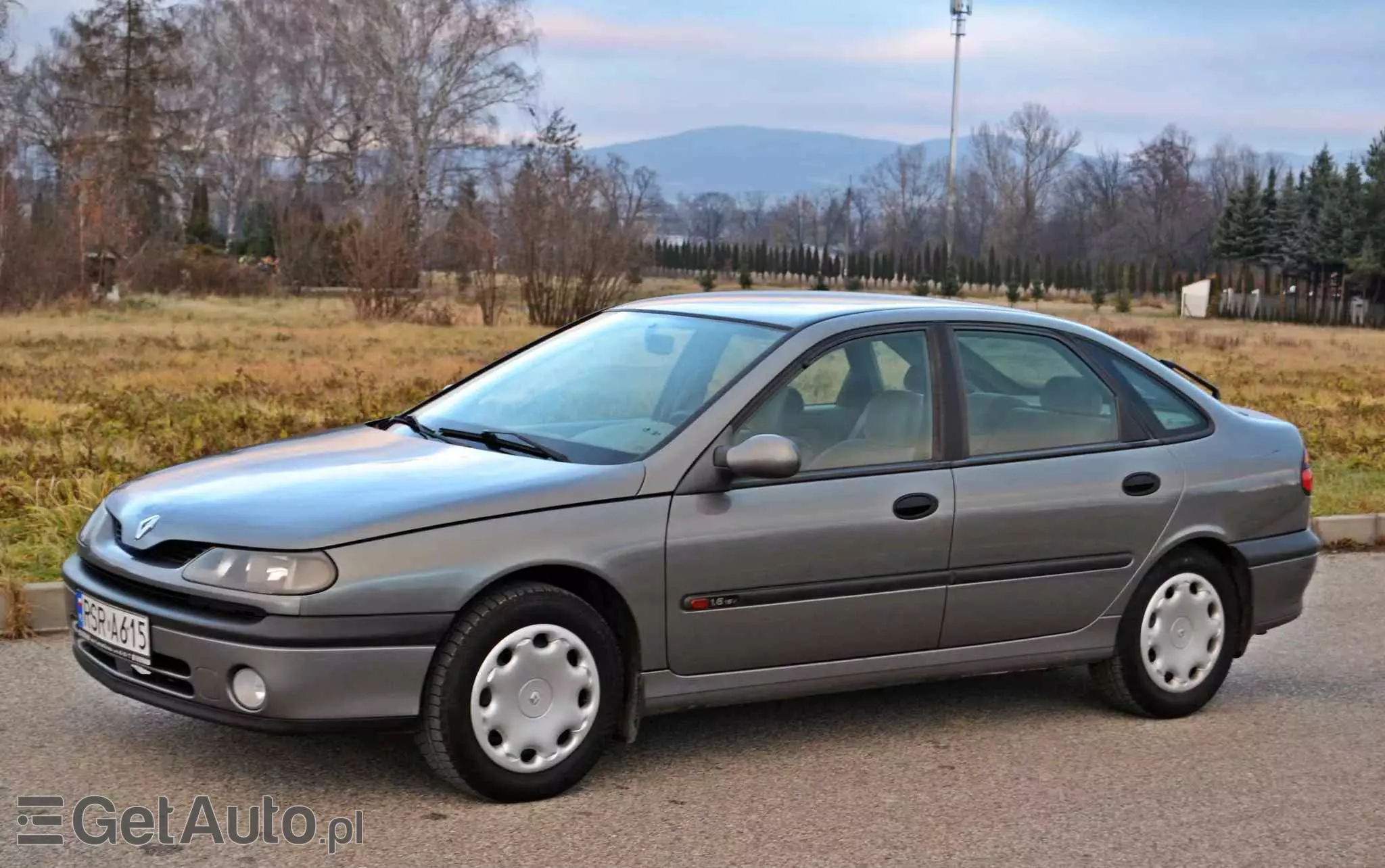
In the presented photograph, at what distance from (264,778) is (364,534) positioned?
0.95 meters

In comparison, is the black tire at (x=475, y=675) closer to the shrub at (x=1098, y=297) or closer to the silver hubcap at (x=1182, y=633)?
the silver hubcap at (x=1182, y=633)

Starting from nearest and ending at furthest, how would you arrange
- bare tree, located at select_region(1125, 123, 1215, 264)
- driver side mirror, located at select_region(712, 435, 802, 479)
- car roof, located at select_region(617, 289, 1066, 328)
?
1. driver side mirror, located at select_region(712, 435, 802, 479)
2. car roof, located at select_region(617, 289, 1066, 328)
3. bare tree, located at select_region(1125, 123, 1215, 264)

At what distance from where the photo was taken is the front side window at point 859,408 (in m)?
5.56

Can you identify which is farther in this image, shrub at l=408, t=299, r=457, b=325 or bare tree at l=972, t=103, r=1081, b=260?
bare tree at l=972, t=103, r=1081, b=260

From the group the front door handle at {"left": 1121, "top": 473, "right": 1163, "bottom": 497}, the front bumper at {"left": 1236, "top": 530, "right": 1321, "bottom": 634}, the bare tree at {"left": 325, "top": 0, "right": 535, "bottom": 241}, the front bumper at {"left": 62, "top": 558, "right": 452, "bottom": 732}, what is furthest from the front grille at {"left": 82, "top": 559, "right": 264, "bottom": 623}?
the bare tree at {"left": 325, "top": 0, "right": 535, "bottom": 241}

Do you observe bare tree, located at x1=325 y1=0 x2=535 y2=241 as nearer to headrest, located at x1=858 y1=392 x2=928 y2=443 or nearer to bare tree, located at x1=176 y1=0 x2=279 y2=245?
→ bare tree, located at x1=176 y1=0 x2=279 y2=245

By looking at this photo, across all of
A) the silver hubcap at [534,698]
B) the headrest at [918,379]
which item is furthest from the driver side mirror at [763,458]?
the headrest at [918,379]

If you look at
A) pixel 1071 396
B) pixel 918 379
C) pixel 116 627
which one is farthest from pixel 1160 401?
pixel 116 627

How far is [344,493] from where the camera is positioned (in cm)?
501

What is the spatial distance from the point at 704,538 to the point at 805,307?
1267 mm

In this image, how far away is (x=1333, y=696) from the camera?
6730mm

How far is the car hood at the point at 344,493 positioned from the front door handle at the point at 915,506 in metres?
0.94

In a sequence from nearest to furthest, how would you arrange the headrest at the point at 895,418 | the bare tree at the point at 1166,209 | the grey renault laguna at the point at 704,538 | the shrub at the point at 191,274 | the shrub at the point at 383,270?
1. the grey renault laguna at the point at 704,538
2. the headrest at the point at 895,418
3. the shrub at the point at 383,270
4. the shrub at the point at 191,274
5. the bare tree at the point at 1166,209

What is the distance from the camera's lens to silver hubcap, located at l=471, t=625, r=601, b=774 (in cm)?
486
